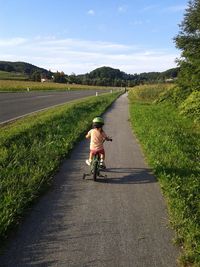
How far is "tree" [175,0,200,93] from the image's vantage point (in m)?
24.4

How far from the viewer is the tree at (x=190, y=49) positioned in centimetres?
2444

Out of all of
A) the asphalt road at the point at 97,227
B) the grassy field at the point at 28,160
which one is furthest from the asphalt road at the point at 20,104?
the asphalt road at the point at 97,227

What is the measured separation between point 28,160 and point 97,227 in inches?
164

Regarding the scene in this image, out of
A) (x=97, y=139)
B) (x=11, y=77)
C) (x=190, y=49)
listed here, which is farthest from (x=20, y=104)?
(x=11, y=77)

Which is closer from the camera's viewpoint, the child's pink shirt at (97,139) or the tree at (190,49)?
the child's pink shirt at (97,139)

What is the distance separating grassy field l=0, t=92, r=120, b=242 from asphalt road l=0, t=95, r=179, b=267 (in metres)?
0.22

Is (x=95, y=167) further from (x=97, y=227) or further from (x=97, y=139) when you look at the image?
(x=97, y=227)

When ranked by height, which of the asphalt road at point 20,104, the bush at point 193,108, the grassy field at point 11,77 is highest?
the bush at point 193,108

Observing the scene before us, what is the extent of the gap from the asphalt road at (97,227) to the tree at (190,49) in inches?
641

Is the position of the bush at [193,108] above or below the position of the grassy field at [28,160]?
below

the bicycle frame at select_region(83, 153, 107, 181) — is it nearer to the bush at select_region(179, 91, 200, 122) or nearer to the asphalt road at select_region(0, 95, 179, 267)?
the asphalt road at select_region(0, 95, 179, 267)

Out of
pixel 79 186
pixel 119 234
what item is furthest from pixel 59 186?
pixel 119 234

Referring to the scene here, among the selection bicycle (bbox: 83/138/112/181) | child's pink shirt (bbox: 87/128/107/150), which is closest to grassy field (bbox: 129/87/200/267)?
bicycle (bbox: 83/138/112/181)

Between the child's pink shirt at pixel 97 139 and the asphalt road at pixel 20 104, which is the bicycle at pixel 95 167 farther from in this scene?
the asphalt road at pixel 20 104
